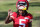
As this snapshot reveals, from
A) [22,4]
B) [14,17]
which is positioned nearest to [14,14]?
[14,17]

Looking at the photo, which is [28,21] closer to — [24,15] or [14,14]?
[24,15]

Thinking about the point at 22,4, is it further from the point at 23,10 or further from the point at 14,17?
the point at 14,17

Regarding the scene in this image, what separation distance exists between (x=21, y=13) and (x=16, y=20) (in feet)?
0.61

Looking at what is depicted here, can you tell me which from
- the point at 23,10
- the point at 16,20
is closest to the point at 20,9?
the point at 23,10

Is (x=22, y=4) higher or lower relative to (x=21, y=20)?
higher

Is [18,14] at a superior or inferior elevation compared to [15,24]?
superior

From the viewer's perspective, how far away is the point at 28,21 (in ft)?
9.66

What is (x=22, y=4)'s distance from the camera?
2.97 meters

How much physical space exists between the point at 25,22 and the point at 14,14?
296 millimetres

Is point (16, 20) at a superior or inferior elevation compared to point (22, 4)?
inferior

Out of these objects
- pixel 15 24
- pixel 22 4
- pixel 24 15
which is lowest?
pixel 15 24

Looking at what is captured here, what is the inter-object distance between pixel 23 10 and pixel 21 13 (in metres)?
0.08

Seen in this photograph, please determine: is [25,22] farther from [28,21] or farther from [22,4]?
[22,4]

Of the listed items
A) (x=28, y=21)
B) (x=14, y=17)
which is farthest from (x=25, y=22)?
(x=14, y=17)
